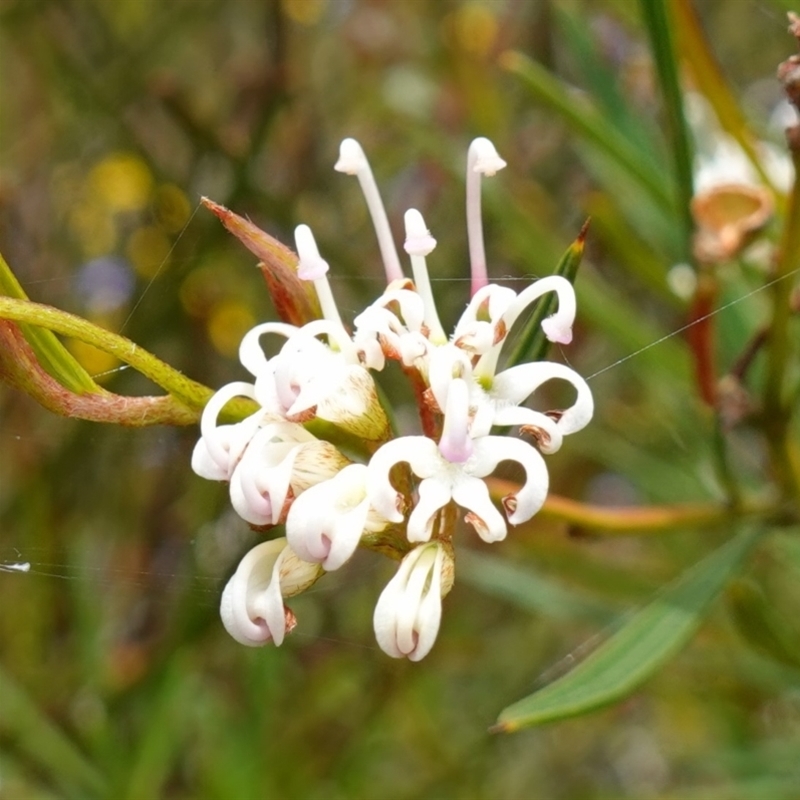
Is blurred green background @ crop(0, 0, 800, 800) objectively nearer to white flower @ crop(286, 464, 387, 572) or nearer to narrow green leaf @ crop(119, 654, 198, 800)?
narrow green leaf @ crop(119, 654, 198, 800)

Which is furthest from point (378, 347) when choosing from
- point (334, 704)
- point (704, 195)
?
point (334, 704)

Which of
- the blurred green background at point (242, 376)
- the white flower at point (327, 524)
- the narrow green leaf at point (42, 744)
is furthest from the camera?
the narrow green leaf at point (42, 744)

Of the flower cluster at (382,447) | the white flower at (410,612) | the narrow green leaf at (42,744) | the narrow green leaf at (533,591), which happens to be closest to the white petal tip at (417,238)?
the flower cluster at (382,447)

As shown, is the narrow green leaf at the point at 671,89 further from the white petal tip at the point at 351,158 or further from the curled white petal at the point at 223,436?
the curled white petal at the point at 223,436

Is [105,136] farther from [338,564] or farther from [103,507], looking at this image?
[338,564]

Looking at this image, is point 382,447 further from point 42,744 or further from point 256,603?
point 42,744

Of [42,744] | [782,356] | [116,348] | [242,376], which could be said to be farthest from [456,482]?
[42,744]

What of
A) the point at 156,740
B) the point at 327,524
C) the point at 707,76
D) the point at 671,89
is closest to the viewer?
the point at 327,524
